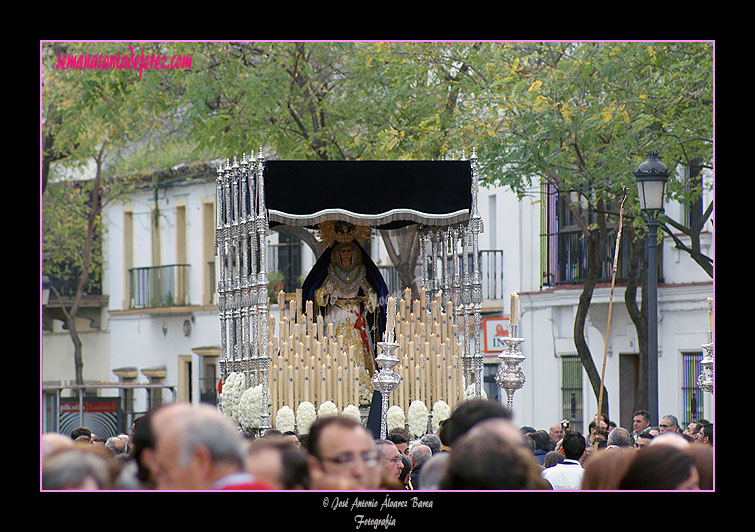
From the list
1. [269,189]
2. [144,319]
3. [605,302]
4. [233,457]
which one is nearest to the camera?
[233,457]

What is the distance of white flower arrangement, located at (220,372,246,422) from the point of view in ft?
46.8

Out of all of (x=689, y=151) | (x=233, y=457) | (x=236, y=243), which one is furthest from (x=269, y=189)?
(x=233, y=457)

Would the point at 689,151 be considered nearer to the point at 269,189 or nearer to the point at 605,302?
the point at 269,189

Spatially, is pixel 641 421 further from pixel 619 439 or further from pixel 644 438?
pixel 619 439

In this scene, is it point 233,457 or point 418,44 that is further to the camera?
point 418,44

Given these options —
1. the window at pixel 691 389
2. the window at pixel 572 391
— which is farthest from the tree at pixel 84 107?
the window at pixel 691 389

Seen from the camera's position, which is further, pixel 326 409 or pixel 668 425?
pixel 326 409

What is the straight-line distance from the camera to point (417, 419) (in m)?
13.9

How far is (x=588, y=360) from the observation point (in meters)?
19.1

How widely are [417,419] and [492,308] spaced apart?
12304 mm

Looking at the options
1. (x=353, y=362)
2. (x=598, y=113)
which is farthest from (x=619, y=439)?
(x=598, y=113)

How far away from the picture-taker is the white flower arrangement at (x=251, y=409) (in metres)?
13.8
